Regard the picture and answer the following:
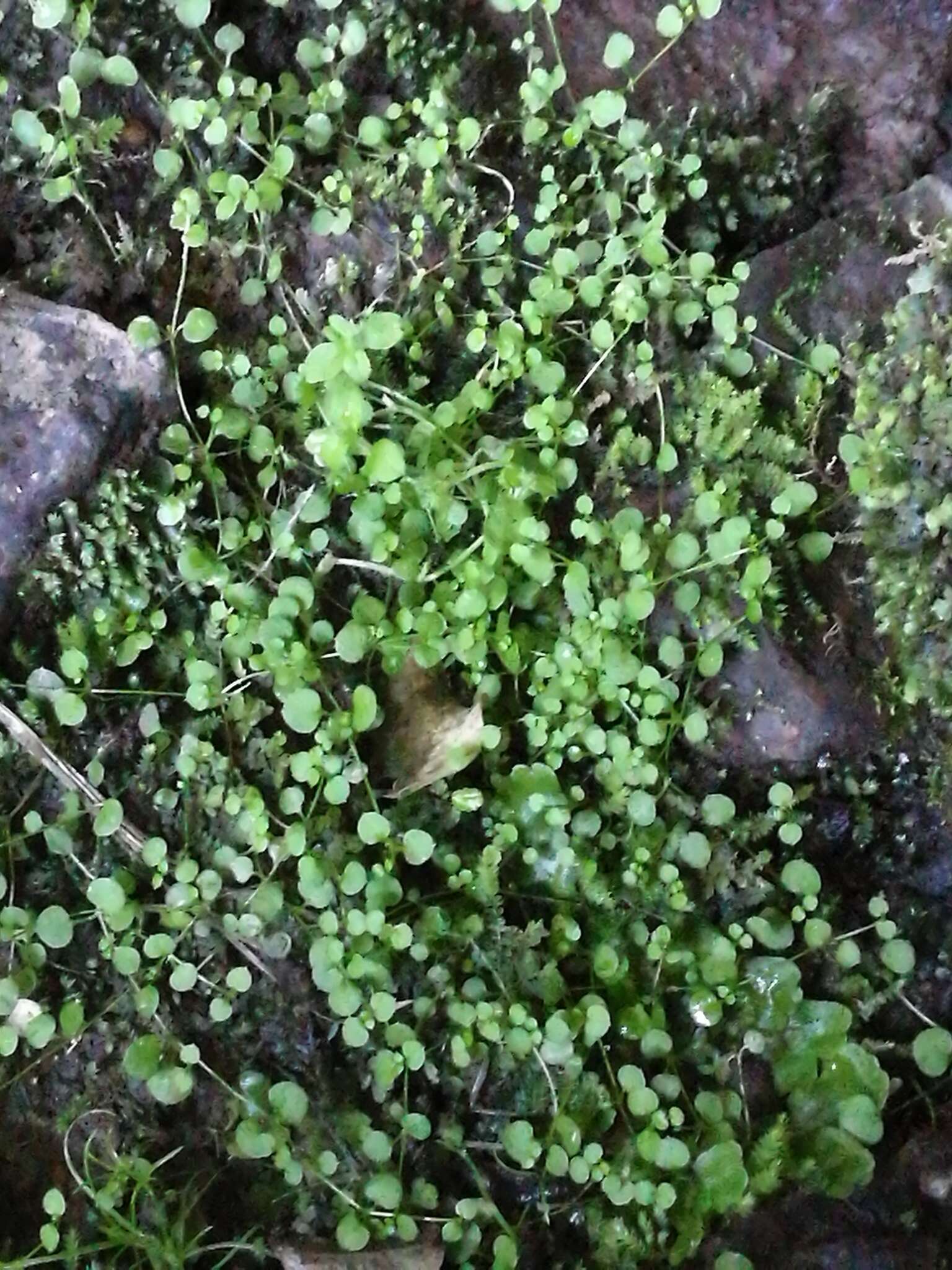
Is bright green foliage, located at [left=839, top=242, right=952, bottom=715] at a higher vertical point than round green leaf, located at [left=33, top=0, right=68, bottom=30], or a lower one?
lower

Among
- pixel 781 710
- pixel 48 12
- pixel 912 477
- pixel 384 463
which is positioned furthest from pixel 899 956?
pixel 48 12

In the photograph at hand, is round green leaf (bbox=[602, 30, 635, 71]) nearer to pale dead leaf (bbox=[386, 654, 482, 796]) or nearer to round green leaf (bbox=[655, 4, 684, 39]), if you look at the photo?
round green leaf (bbox=[655, 4, 684, 39])

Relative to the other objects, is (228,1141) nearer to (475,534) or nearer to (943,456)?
(475,534)

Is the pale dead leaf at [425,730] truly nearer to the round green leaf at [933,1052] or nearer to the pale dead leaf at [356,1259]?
the pale dead leaf at [356,1259]

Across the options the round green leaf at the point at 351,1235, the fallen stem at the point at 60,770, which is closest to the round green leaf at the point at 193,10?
the fallen stem at the point at 60,770

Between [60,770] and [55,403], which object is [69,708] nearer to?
[60,770]

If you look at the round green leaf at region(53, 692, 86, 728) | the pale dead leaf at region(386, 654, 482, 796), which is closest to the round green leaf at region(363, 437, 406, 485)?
the pale dead leaf at region(386, 654, 482, 796)
